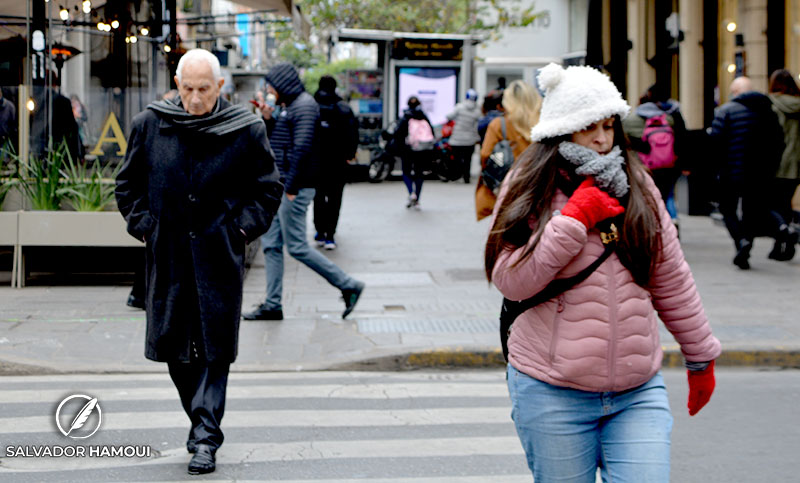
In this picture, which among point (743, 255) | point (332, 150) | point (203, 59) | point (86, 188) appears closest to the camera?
point (203, 59)

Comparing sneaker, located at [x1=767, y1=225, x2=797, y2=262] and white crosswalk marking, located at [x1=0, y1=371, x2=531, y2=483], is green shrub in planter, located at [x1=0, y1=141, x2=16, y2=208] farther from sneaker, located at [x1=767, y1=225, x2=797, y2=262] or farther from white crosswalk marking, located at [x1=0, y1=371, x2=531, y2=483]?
sneaker, located at [x1=767, y1=225, x2=797, y2=262]

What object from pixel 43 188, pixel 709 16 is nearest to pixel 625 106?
pixel 43 188

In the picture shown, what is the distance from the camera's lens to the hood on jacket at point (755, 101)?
1134cm

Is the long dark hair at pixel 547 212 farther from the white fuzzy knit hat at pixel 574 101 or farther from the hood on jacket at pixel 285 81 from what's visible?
the hood on jacket at pixel 285 81

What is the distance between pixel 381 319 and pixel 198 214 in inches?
156

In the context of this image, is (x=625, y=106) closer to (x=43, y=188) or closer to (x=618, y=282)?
(x=618, y=282)

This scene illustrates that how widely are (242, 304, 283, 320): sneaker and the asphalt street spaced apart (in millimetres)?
1468

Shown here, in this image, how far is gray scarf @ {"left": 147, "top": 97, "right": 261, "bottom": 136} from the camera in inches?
192

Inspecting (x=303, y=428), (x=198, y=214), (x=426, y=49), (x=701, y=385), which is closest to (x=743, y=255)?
(x=303, y=428)

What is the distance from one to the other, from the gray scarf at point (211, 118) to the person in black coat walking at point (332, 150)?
7.04 metres

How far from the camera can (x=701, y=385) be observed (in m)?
3.39

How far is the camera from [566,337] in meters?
3.24

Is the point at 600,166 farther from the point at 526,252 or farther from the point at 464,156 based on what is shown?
the point at 464,156

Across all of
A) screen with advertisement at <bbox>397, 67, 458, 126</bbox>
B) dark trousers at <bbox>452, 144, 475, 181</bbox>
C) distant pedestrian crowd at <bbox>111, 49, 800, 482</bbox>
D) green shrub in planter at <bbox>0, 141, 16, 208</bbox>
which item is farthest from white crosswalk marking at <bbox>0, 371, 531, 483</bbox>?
screen with advertisement at <bbox>397, 67, 458, 126</bbox>
